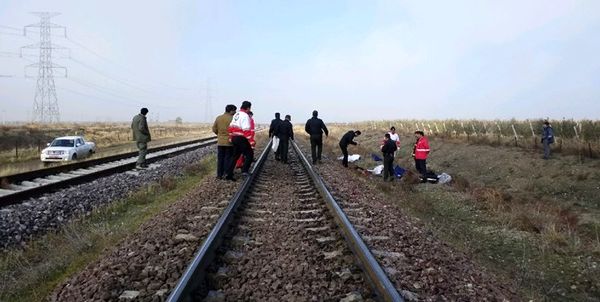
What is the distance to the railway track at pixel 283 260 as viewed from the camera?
4.36 metres

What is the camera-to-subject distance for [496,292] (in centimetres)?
492

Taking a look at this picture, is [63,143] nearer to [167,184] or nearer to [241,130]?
[167,184]

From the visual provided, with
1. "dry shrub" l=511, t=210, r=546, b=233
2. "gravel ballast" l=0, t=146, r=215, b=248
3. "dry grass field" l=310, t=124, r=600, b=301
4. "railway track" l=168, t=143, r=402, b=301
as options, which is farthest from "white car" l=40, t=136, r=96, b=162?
"dry shrub" l=511, t=210, r=546, b=233

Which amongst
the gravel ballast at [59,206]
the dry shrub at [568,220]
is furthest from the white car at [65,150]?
the dry shrub at [568,220]

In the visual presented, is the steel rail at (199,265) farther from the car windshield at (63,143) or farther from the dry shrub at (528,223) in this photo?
the car windshield at (63,143)

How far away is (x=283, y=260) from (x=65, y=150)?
21.4 m

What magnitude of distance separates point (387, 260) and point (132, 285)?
262cm

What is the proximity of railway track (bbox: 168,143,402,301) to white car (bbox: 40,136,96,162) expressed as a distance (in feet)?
58.5

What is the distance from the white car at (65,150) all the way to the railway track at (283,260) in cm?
1782

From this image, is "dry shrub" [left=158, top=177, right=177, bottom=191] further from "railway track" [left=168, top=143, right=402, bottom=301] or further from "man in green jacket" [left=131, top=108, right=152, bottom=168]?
"railway track" [left=168, top=143, right=402, bottom=301]

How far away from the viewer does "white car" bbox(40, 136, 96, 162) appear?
2342 cm

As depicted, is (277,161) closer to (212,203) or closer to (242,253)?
(212,203)

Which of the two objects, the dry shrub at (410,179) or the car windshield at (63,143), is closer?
the dry shrub at (410,179)

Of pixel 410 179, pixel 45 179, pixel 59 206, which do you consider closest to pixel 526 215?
pixel 410 179
